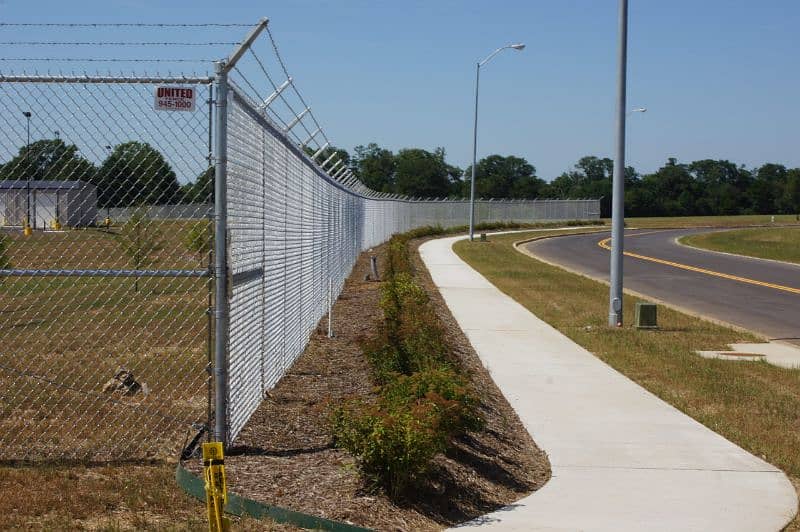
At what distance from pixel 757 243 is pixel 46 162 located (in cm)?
4670

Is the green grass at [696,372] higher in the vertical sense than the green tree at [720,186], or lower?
lower

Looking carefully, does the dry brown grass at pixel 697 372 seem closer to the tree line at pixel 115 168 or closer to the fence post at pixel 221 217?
the fence post at pixel 221 217

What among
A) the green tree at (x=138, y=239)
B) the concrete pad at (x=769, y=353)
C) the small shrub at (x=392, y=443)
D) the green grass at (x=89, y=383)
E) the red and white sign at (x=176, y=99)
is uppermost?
the red and white sign at (x=176, y=99)

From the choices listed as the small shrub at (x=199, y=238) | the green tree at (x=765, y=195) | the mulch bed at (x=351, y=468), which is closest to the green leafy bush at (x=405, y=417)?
the mulch bed at (x=351, y=468)

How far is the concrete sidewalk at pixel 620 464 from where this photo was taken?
6.10 metres

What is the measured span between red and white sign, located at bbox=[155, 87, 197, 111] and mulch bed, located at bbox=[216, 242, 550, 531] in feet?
7.13

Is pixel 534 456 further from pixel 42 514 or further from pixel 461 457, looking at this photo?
pixel 42 514

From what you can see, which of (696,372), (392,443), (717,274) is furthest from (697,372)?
(717,274)

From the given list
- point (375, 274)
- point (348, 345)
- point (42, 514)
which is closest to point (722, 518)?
point (42, 514)

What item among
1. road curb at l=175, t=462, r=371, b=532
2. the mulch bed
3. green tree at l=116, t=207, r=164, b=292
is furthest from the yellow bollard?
green tree at l=116, t=207, r=164, b=292

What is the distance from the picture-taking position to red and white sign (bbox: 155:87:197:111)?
6570mm

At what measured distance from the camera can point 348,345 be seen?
13.0 metres

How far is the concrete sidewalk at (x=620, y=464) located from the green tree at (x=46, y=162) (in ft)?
13.0

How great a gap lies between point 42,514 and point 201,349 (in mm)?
6783
